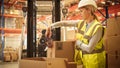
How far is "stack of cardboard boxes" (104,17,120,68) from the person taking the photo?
11.8 feet

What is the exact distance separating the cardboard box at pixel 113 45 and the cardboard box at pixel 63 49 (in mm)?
680

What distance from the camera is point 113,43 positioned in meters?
3.70

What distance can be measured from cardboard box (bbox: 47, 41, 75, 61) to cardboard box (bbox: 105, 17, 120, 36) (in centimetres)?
73

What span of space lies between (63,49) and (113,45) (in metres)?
0.85

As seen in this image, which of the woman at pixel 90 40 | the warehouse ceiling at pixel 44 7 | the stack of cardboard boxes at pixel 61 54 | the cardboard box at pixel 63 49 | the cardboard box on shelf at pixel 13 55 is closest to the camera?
the stack of cardboard boxes at pixel 61 54

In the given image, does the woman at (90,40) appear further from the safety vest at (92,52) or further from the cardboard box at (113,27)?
the cardboard box at (113,27)

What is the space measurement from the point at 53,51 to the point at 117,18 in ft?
3.81

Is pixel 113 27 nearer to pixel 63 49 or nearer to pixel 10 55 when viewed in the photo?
pixel 63 49

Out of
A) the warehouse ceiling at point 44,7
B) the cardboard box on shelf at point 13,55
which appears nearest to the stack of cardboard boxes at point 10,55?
the cardboard box on shelf at point 13,55

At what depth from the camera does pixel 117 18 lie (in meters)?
3.65

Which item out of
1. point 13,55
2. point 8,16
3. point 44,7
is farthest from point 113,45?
point 8,16

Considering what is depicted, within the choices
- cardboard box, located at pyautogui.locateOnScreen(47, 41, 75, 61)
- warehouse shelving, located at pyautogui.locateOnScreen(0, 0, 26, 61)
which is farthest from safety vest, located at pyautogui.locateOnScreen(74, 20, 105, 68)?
warehouse shelving, located at pyautogui.locateOnScreen(0, 0, 26, 61)

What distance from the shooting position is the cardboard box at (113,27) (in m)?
3.65

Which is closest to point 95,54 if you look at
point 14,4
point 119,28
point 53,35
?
point 119,28
